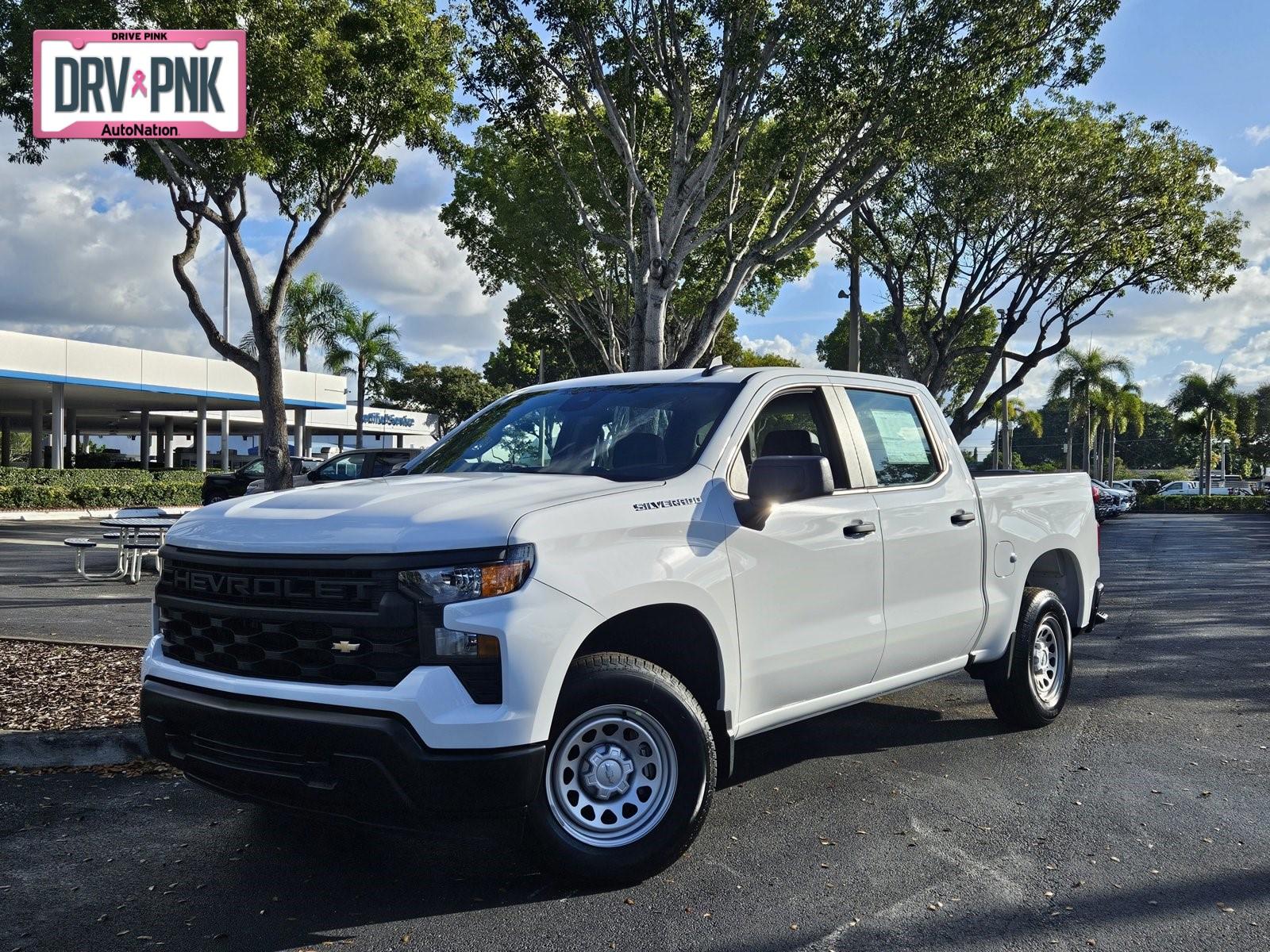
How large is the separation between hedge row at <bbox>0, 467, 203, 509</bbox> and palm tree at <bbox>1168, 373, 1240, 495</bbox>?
53580 mm

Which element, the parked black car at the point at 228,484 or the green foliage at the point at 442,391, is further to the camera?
the green foliage at the point at 442,391

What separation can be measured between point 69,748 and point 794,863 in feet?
12.5

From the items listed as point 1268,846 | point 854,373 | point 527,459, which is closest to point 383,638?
point 527,459

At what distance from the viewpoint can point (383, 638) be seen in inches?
147

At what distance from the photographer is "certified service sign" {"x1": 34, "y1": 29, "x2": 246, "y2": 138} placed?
15164 millimetres

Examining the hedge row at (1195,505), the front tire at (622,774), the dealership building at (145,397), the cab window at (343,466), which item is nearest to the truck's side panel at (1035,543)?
the front tire at (622,774)

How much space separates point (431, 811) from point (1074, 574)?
488cm

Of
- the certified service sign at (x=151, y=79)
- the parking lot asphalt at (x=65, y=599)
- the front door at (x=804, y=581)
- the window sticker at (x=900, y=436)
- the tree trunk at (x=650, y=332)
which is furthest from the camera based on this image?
the tree trunk at (x=650, y=332)

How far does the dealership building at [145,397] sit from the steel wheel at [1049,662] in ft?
59.3

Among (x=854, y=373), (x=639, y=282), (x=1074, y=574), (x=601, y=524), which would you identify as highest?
(x=639, y=282)

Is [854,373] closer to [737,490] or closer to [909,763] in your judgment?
[737,490]

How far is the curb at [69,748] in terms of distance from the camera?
5723mm

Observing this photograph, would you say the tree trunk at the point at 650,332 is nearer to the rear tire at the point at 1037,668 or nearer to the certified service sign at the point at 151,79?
the certified service sign at the point at 151,79

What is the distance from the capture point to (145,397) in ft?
137
